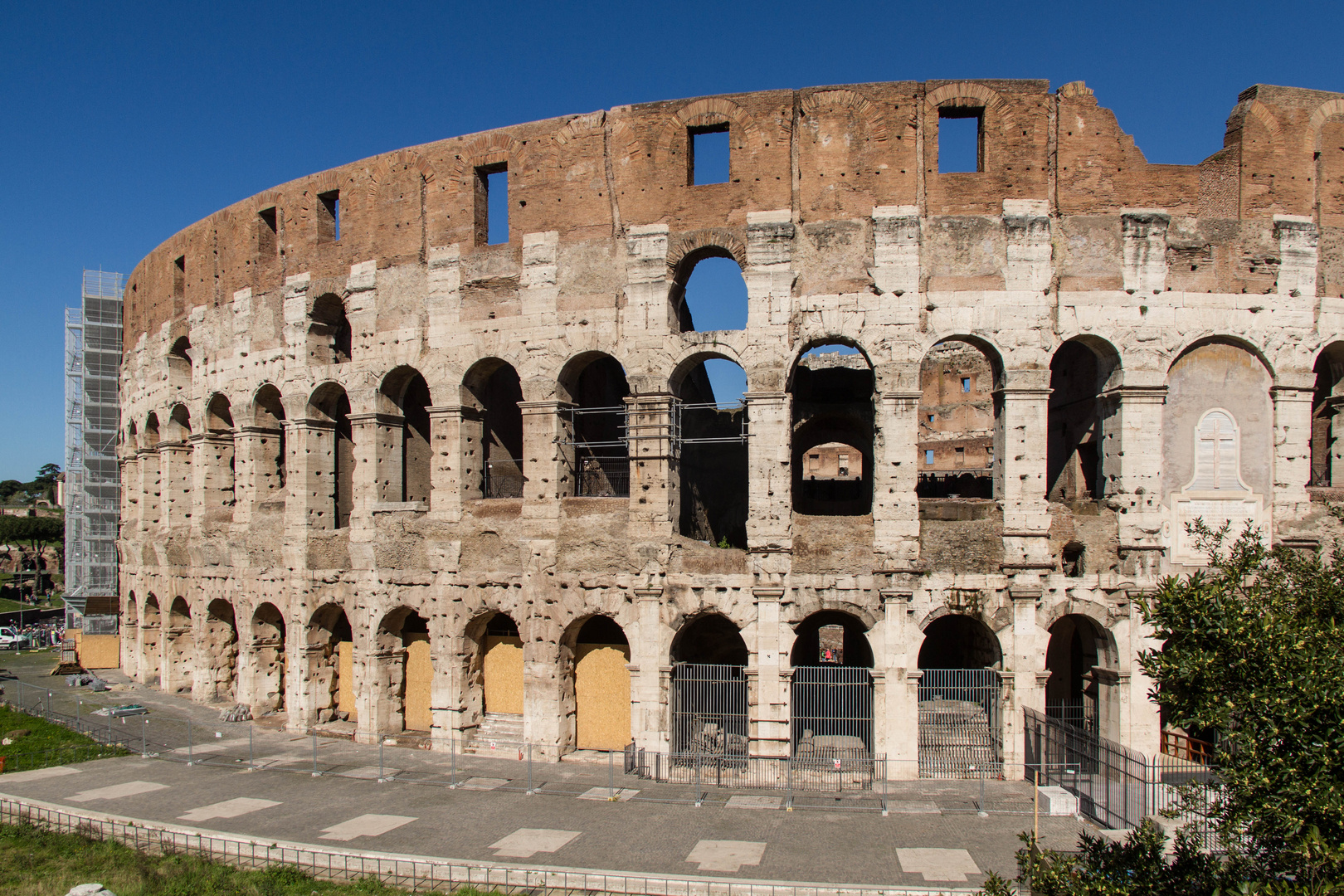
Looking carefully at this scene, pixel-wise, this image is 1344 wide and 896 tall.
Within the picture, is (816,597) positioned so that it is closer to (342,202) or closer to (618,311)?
(618,311)

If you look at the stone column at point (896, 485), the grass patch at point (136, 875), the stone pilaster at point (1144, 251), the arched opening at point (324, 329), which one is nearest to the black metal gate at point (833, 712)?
the stone column at point (896, 485)

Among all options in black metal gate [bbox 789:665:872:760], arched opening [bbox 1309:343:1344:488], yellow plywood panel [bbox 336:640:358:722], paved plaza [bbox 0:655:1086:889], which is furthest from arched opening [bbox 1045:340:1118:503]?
yellow plywood panel [bbox 336:640:358:722]

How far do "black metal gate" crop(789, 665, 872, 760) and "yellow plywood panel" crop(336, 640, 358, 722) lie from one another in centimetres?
1087

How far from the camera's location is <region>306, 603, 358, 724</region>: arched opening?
20.0 meters

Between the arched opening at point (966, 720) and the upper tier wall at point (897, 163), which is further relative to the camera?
the upper tier wall at point (897, 163)

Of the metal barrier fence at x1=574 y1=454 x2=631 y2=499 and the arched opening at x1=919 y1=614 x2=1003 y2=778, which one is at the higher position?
the metal barrier fence at x1=574 y1=454 x2=631 y2=499

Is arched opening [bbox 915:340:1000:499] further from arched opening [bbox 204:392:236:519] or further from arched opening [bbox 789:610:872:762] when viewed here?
arched opening [bbox 204:392:236:519]

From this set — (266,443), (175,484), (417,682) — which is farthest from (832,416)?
(175,484)

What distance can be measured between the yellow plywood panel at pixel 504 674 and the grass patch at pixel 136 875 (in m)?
6.85

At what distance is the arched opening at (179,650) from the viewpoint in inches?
957

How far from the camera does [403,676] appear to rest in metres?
19.2

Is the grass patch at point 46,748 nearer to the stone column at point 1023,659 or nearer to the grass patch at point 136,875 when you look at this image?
the grass patch at point 136,875

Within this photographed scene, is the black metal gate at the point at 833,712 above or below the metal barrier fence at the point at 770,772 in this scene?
above

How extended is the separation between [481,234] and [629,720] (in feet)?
35.1
